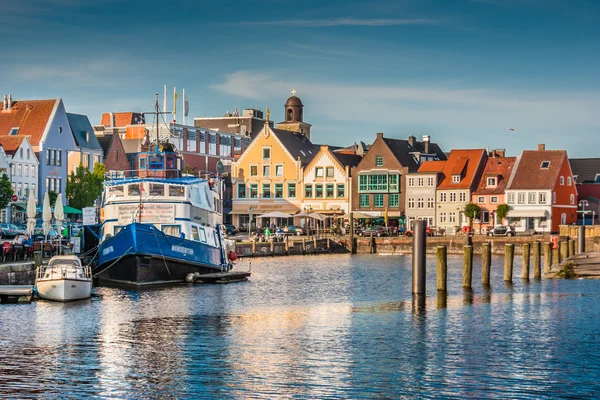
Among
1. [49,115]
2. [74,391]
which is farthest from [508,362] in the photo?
[49,115]

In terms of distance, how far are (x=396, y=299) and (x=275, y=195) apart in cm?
8110

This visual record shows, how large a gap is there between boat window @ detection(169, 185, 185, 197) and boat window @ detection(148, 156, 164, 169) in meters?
5.80

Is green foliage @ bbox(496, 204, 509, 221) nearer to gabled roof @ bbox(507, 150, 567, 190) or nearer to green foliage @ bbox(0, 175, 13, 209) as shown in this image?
gabled roof @ bbox(507, 150, 567, 190)

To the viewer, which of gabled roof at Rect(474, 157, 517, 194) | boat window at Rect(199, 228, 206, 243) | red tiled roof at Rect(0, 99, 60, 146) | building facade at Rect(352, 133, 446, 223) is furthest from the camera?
building facade at Rect(352, 133, 446, 223)

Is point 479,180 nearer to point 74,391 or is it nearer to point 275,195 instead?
point 275,195

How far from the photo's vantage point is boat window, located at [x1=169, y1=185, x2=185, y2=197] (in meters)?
60.2

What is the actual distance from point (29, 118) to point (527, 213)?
182 feet

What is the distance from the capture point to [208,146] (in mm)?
150625

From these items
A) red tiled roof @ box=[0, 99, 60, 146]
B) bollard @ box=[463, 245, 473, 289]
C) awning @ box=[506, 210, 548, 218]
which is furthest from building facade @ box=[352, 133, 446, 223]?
bollard @ box=[463, 245, 473, 289]

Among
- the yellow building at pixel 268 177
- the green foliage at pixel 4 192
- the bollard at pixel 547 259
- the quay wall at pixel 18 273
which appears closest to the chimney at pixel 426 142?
the yellow building at pixel 268 177

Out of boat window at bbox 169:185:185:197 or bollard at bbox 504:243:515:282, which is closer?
bollard at bbox 504:243:515:282

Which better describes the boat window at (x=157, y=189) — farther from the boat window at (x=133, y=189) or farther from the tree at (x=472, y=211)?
the tree at (x=472, y=211)

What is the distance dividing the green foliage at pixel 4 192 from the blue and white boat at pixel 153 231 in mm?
36427

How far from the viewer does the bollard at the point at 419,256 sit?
150ft
